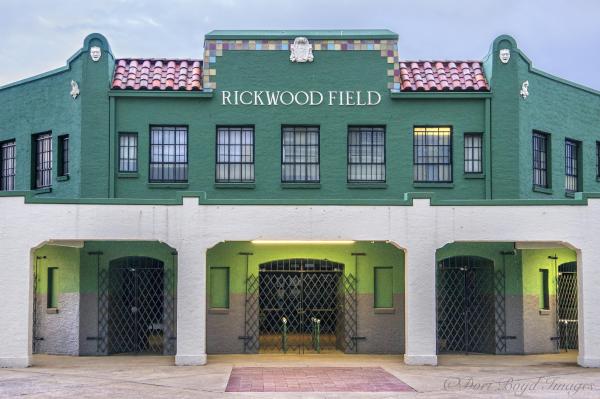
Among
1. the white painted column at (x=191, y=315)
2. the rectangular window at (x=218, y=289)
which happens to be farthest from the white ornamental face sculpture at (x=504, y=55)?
the white painted column at (x=191, y=315)

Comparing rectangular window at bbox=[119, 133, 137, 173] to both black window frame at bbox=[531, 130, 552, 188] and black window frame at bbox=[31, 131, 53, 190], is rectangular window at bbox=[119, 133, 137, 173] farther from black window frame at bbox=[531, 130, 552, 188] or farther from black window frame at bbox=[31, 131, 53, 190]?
black window frame at bbox=[531, 130, 552, 188]

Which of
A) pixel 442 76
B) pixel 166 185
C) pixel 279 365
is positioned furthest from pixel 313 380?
pixel 442 76

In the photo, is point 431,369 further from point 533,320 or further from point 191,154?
point 191,154

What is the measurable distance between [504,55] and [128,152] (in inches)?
437

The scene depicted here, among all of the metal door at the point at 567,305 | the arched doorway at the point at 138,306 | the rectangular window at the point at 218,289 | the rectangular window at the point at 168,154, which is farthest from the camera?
the metal door at the point at 567,305

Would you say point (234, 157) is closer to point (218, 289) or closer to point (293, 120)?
point (293, 120)

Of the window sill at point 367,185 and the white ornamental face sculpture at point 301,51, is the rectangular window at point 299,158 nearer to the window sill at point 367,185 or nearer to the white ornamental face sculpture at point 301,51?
the window sill at point 367,185

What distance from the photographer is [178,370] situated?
18.0 m

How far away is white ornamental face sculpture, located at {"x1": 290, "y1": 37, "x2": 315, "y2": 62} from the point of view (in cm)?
2228

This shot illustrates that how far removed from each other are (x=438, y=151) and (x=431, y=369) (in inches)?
268

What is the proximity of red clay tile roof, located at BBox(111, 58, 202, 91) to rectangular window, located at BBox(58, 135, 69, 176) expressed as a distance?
2.25 m

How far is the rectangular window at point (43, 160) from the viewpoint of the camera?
2292cm

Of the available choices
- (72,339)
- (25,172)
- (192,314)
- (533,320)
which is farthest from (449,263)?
(25,172)

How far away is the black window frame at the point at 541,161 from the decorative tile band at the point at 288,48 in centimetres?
447
